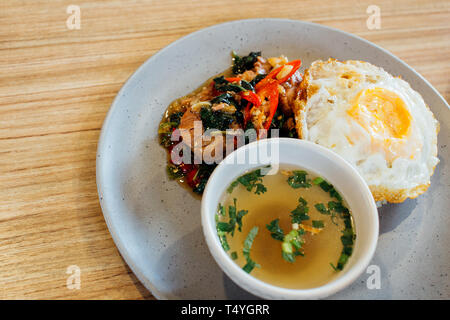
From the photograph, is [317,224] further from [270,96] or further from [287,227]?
[270,96]

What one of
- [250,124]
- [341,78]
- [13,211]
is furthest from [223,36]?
[13,211]

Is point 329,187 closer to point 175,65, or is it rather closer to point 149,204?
point 149,204

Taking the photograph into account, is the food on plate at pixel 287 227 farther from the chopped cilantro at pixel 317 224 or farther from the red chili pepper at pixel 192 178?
the red chili pepper at pixel 192 178

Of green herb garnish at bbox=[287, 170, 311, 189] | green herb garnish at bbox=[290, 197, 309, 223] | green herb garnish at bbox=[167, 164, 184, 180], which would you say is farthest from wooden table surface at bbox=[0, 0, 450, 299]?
green herb garnish at bbox=[287, 170, 311, 189]

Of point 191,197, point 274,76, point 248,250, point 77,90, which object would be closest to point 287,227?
point 248,250

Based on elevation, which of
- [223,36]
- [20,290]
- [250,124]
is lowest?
[20,290]

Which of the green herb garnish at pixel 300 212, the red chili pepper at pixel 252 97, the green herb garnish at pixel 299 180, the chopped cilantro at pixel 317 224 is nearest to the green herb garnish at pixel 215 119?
the red chili pepper at pixel 252 97
